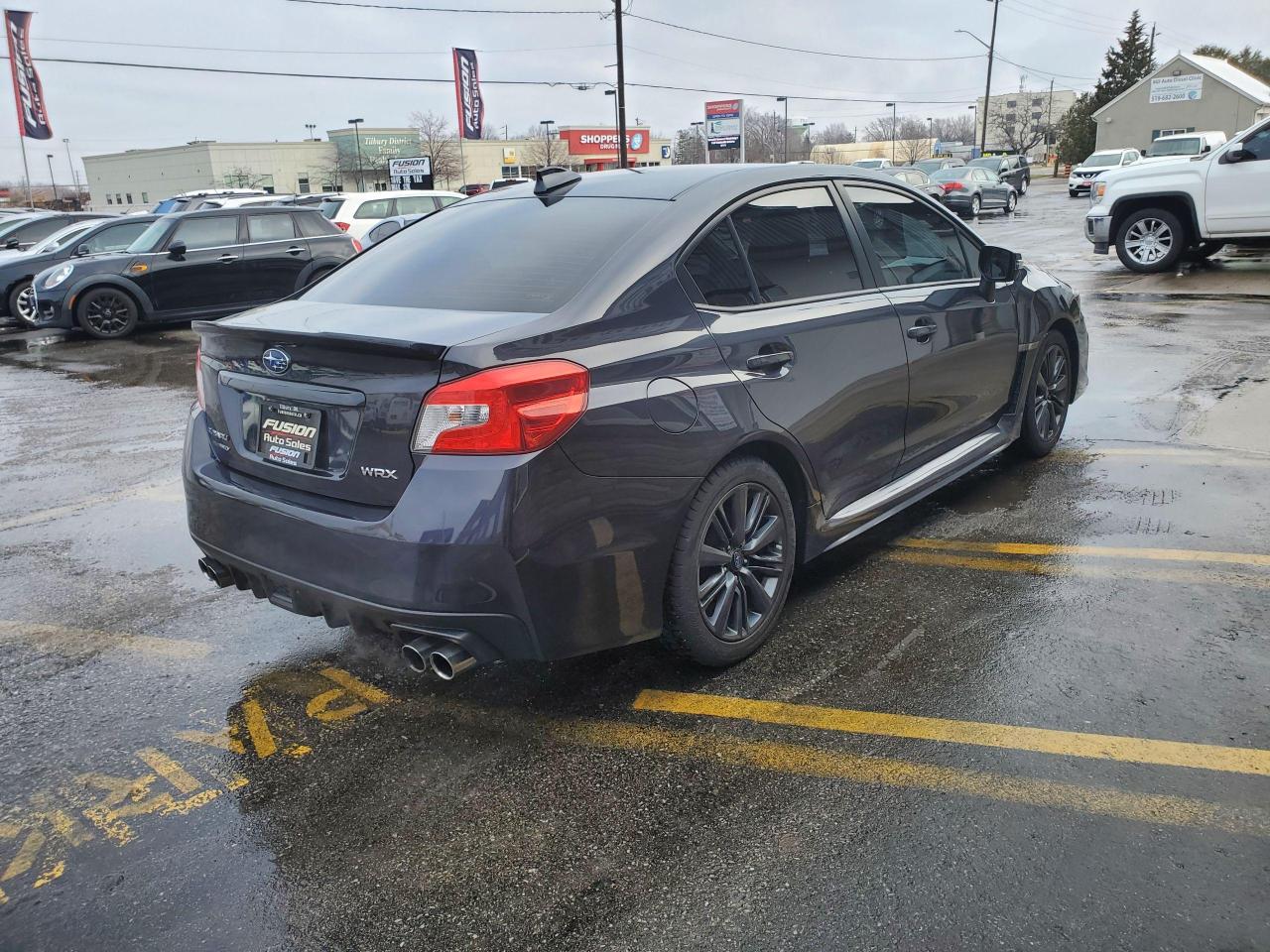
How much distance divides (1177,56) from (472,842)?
6940 centimetres

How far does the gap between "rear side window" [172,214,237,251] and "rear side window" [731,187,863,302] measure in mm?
11632

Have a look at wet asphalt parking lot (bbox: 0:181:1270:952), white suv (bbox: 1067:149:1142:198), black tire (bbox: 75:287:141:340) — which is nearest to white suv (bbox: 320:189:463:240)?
black tire (bbox: 75:287:141:340)

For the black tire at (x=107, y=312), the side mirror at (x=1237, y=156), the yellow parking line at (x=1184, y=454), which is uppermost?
the side mirror at (x=1237, y=156)

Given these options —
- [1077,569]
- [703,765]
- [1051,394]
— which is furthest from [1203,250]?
[703,765]

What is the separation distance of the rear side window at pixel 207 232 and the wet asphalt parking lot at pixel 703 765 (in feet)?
31.8

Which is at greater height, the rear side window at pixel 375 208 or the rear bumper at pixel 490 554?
the rear side window at pixel 375 208

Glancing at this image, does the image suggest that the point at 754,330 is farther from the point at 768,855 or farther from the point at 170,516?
the point at 170,516

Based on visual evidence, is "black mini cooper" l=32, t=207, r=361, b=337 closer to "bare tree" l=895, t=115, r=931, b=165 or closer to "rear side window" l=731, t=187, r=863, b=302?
"rear side window" l=731, t=187, r=863, b=302

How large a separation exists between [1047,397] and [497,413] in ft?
13.0

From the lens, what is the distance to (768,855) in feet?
8.07

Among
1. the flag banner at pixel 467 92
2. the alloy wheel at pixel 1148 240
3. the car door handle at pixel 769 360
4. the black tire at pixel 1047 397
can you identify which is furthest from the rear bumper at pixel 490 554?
the flag banner at pixel 467 92

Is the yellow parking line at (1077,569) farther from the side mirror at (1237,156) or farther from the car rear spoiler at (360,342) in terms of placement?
the side mirror at (1237,156)

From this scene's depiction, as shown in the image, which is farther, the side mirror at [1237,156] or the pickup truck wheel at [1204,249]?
the pickup truck wheel at [1204,249]

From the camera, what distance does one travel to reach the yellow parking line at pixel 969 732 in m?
2.78
